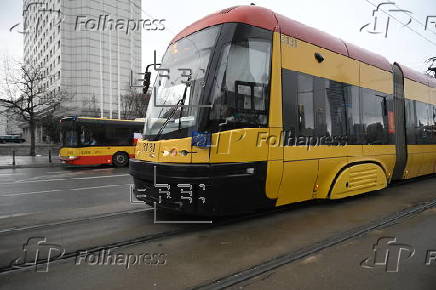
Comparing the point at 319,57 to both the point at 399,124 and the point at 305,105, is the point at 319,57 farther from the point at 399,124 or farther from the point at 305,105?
the point at 399,124

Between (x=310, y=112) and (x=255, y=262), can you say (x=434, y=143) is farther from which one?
(x=255, y=262)

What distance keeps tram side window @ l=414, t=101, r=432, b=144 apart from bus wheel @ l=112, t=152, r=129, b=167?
1502 centimetres

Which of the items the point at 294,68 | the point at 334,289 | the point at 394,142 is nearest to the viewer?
the point at 334,289

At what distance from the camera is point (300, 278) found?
355cm

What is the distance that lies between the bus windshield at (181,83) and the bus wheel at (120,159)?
13.7 metres

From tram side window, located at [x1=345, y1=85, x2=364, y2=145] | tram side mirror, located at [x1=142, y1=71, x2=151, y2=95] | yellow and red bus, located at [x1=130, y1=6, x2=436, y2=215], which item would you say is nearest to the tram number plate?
yellow and red bus, located at [x1=130, y1=6, x2=436, y2=215]

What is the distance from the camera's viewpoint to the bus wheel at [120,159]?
1895 cm

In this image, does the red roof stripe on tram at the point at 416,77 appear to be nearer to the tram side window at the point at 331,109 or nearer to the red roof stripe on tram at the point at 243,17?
the tram side window at the point at 331,109

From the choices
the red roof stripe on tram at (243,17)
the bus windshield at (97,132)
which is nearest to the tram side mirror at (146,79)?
the red roof stripe on tram at (243,17)

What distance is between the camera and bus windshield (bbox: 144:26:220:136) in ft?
17.1

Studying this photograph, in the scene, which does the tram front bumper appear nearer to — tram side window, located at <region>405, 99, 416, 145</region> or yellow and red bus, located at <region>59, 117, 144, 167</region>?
tram side window, located at <region>405, 99, 416, 145</region>

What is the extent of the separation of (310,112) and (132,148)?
1515 cm

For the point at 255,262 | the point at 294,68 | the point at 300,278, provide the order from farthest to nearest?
the point at 294,68
the point at 255,262
the point at 300,278

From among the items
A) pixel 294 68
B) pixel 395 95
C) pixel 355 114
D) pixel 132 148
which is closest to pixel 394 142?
pixel 395 95
